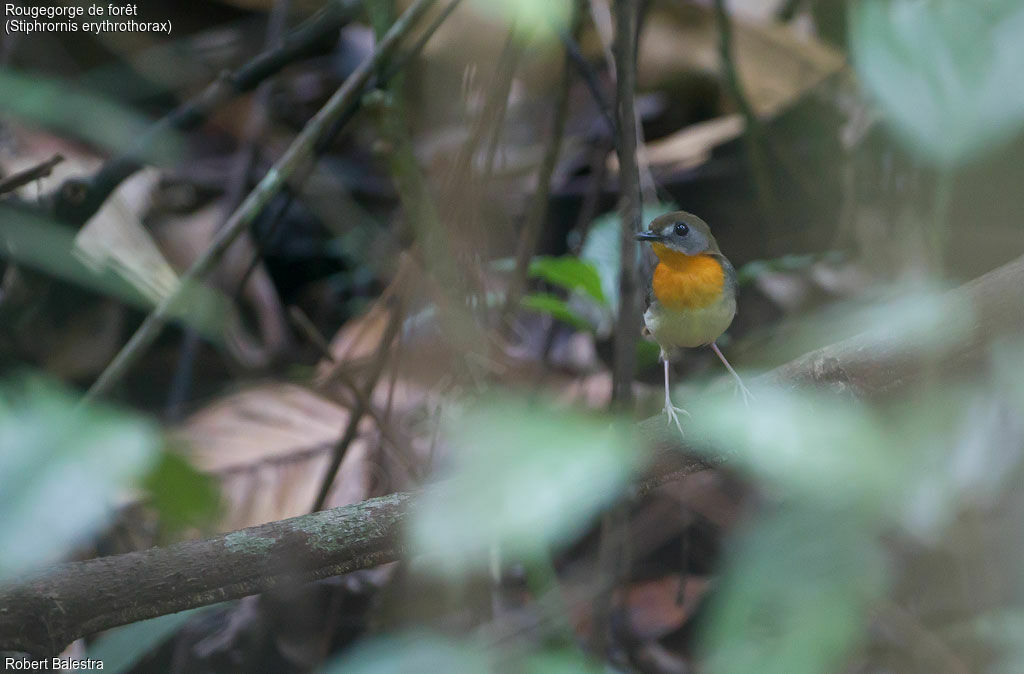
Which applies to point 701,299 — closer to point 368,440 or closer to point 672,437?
point 672,437

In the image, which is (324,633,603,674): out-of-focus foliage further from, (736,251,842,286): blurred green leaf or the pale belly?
(736,251,842,286): blurred green leaf

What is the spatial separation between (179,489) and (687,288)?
1252 mm

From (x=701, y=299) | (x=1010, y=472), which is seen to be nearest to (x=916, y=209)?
(x=1010, y=472)

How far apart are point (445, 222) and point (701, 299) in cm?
74

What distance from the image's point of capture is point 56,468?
108 centimetres

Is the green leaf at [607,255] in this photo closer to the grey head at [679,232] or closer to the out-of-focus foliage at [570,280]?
the out-of-focus foliage at [570,280]

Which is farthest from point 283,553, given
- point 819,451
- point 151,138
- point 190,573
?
point 151,138

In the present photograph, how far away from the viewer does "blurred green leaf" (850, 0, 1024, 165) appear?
140 centimetres

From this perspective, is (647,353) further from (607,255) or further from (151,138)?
(151,138)

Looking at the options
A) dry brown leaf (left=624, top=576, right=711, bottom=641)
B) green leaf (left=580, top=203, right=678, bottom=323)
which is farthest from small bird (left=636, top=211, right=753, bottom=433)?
dry brown leaf (left=624, top=576, right=711, bottom=641)

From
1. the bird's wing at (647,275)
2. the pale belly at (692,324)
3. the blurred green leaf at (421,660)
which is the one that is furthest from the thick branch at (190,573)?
the bird's wing at (647,275)

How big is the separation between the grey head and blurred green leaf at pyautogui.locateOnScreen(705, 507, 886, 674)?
0.74m

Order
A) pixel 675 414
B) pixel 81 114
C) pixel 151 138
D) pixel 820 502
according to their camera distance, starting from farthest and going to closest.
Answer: pixel 81 114
pixel 151 138
pixel 675 414
pixel 820 502

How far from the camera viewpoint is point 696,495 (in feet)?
8.81
